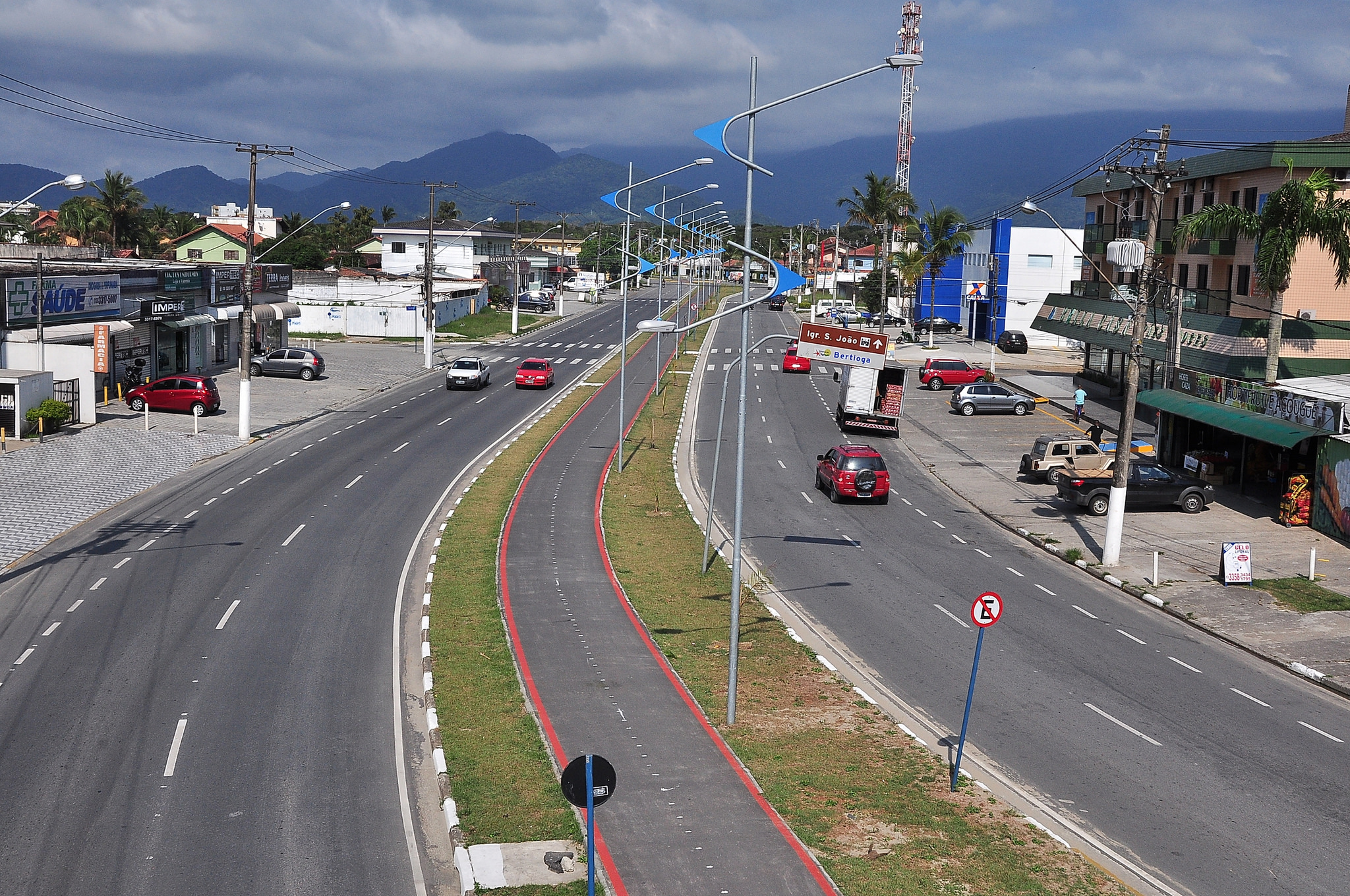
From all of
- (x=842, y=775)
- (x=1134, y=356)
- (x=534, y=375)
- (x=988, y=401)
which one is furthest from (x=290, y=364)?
(x=842, y=775)

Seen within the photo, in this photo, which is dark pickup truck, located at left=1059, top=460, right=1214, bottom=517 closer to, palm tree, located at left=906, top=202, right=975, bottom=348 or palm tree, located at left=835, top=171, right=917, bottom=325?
palm tree, located at left=906, top=202, right=975, bottom=348

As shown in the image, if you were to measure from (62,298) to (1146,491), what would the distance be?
4239 cm

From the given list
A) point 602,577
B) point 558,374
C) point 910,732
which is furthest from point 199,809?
point 558,374

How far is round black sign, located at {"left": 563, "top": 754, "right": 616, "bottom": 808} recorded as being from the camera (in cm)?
1038

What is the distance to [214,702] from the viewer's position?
56.5 feet

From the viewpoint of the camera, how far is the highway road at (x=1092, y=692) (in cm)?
1390

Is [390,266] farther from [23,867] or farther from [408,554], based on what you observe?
[23,867]

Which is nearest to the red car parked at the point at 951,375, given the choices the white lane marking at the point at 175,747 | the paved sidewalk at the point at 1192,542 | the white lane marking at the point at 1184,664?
the paved sidewalk at the point at 1192,542

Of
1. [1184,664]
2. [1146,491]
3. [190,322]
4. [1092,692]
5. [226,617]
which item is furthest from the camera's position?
[190,322]

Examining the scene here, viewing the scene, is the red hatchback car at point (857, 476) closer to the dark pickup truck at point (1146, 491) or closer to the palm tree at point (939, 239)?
the dark pickup truck at point (1146, 491)

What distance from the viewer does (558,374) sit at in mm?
68062

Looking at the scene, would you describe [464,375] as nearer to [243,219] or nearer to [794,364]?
[794,364]

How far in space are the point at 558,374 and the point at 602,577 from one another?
142 feet

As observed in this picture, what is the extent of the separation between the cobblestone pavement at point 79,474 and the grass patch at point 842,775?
1499 centimetres
